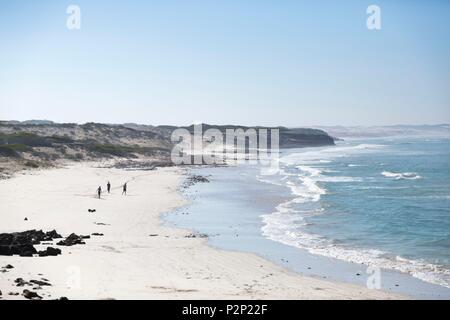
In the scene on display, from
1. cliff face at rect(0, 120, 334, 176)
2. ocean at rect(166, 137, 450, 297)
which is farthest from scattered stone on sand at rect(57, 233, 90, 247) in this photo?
cliff face at rect(0, 120, 334, 176)

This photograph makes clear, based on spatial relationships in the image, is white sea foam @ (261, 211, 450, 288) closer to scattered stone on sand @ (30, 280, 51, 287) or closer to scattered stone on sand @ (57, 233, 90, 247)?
scattered stone on sand @ (57, 233, 90, 247)

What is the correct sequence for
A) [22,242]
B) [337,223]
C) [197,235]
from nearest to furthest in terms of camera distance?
[22,242] < [197,235] < [337,223]

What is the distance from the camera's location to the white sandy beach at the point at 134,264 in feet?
43.7

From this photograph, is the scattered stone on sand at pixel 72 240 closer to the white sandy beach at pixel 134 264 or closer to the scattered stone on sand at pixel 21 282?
the white sandy beach at pixel 134 264

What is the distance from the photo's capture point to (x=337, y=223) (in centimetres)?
2719

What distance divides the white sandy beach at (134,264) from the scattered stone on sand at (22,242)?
0.56 m

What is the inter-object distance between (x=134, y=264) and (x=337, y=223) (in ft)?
44.7

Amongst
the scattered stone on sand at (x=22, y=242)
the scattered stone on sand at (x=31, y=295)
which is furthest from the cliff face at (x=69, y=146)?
the scattered stone on sand at (x=31, y=295)

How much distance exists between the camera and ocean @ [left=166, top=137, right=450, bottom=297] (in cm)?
1844

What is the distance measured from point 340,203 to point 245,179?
1839 cm

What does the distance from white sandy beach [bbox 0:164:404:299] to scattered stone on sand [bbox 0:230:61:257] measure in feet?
1.84

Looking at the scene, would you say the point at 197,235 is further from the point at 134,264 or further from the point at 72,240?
the point at 134,264

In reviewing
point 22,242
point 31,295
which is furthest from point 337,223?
point 31,295
